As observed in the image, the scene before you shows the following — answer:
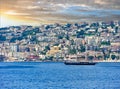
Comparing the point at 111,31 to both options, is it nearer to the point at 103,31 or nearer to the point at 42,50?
the point at 103,31

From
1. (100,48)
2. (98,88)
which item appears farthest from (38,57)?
(98,88)

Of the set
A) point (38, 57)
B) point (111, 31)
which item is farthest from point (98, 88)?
point (111, 31)

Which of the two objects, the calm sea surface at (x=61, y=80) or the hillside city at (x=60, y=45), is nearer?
the calm sea surface at (x=61, y=80)

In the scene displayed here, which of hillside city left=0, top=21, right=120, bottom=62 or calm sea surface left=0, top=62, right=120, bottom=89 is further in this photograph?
hillside city left=0, top=21, right=120, bottom=62

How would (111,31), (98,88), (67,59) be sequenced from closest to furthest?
(98,88) < (67,59) < (111,31)

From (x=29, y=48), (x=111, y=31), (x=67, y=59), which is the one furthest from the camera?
(x=111, y=31)

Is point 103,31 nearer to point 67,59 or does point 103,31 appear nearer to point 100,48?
point 100,48

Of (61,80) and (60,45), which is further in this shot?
(60,45)

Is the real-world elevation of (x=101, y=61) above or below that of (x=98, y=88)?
below

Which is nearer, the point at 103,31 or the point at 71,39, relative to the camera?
the point at 71,39
